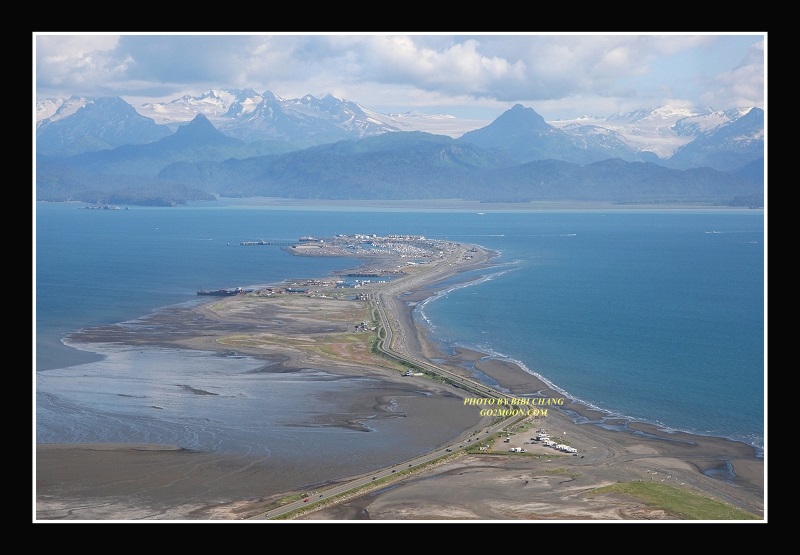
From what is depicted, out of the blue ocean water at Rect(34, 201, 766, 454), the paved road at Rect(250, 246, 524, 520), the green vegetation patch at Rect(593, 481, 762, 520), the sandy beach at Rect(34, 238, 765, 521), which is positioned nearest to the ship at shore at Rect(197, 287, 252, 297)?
the blue ocean water at Rect(34, 201, 766, 454)

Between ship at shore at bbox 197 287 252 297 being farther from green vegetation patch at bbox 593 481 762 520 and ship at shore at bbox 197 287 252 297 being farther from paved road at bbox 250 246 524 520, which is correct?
green vegetation patch at bbox 593 481 762 520

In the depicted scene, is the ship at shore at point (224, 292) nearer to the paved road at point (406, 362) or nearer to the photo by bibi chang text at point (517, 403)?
the paved road at point (406, 362)

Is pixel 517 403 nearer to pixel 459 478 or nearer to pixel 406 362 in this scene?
pixel 459 478

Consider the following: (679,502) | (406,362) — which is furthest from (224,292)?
(679,502)

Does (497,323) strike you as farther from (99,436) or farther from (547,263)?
(547,263)

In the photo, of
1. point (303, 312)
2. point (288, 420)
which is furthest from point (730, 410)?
point (303, 312)
